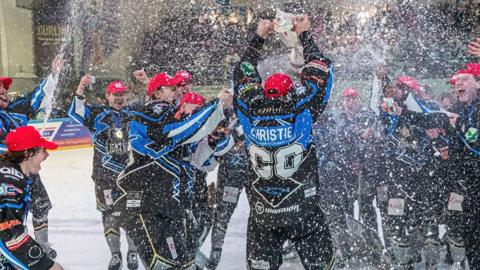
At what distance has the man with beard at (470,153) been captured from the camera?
4578mm

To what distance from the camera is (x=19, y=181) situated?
330 cm

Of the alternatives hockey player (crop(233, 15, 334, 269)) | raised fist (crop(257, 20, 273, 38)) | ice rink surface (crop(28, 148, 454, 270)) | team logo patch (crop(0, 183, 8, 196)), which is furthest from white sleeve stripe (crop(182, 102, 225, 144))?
ice rink surface (crop(28, 148, 454, 270))

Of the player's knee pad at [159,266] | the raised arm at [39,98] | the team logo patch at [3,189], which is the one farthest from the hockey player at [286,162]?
the raised arm at [39,98]

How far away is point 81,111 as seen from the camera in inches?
247

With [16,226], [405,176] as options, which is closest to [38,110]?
[16,226]

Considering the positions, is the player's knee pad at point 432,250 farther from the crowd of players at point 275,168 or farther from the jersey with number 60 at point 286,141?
the jersey with number 60 at point 286,141

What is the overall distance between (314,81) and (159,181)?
1376mm

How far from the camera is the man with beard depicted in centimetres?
458

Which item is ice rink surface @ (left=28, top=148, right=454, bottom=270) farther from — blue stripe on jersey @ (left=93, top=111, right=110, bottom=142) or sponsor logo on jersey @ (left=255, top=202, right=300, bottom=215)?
sponsor logo on jersey @ (left=255, top=202, right=300, bottom=215)

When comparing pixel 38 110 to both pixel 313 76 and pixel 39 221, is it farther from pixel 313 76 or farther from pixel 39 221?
pixel 313 76

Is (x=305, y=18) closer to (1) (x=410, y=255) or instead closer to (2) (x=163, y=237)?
(2) (x=163, y=237)

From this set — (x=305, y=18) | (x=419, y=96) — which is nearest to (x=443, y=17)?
(x=419, y=96)

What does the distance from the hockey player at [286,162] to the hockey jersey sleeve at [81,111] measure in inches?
115

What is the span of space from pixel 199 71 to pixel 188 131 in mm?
16879
